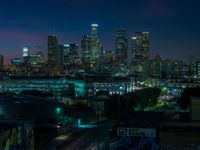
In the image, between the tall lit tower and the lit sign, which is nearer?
the lit sign

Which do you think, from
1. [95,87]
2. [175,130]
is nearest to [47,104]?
[175,130]

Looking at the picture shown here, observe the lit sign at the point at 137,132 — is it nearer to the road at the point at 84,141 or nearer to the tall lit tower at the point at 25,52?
the road at the point at 84,141

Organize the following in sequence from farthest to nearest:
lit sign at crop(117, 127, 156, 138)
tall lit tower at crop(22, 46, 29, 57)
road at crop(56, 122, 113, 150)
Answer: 1. tall lit tower at crop(22, 46, 29, 57)
2. road at crop(56, 122, 113, 150)
3. lit sign at crop(117, 127, 156, 138)

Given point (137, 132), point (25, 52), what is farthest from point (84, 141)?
point (25, 52)

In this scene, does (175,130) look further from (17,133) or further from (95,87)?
(95,87)

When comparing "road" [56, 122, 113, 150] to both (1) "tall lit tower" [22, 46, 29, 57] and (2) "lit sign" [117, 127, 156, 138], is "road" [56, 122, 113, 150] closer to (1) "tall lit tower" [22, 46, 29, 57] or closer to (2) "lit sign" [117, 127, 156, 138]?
(2) "lit sign" [117, 127, 156, 138]

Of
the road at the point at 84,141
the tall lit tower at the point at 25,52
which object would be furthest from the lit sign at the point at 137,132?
the tall lit tower at the point at 25,52

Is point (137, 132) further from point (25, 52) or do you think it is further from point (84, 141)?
point (25, 52)

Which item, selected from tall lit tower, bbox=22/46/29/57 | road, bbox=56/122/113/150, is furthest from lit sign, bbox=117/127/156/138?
tall lit tower, bbox=22/46/29/57
